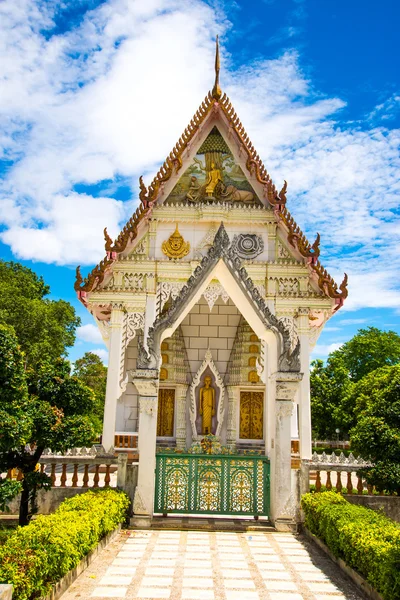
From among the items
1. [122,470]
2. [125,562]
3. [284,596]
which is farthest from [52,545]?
[122,470]

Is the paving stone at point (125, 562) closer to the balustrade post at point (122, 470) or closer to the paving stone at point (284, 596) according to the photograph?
the paving stone at point (284, 596)

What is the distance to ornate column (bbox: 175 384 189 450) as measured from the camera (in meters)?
15.6

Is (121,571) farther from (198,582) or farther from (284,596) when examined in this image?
(284,596)

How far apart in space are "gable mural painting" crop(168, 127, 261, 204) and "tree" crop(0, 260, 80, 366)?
437 inches

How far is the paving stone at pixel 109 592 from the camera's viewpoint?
503 cm

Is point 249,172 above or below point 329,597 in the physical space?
above

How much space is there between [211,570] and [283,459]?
255 cm

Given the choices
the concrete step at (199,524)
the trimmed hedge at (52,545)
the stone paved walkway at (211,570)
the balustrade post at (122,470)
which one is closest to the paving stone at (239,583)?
the stone paved walkway at (211,570)

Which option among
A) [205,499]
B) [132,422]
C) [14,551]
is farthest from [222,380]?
[14,551]

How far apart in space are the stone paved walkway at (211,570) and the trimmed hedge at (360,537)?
0.97ft

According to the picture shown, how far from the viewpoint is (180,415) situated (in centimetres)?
1584

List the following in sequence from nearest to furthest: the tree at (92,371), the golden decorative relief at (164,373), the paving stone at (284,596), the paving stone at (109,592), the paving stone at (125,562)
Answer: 1. the paving stone at (109,592)
2. the paving stone at (284,596)
3. the paving stone at (125,562)
4. the golden decorative relief at (164,373)
5. the tree at (92,371)

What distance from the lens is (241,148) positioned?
15570mm

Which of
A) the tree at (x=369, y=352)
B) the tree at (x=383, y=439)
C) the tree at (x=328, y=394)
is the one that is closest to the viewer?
the tree at (x=383, y=439)
